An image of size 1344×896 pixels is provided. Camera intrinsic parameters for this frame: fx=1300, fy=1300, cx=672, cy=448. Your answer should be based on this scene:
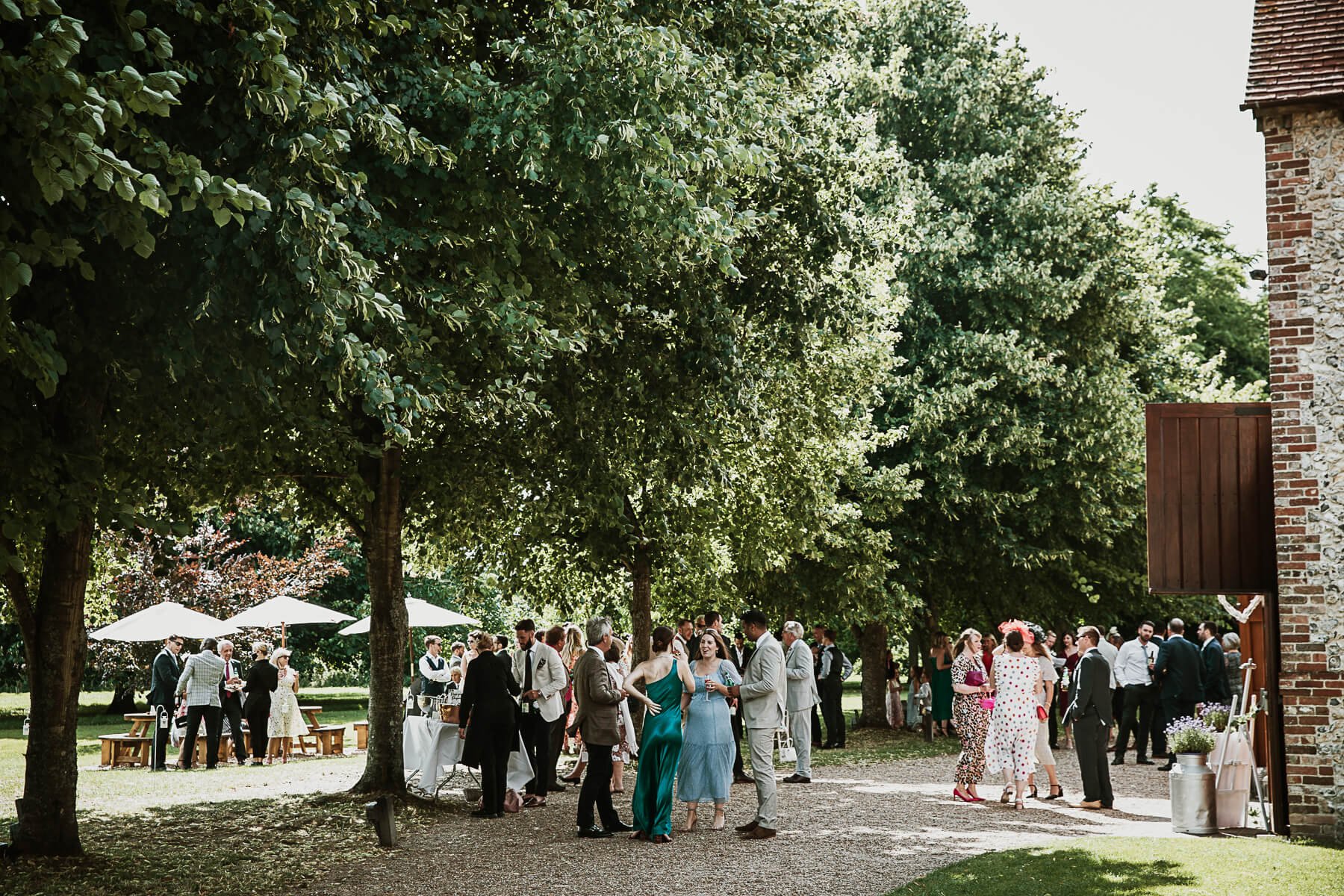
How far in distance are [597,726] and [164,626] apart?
13426 mm

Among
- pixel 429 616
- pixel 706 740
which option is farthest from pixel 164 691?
pixel 706 740

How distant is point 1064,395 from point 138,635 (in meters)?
17.7

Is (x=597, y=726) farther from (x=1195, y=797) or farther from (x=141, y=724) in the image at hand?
(x=141, y=724)

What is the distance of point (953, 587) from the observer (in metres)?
27.7

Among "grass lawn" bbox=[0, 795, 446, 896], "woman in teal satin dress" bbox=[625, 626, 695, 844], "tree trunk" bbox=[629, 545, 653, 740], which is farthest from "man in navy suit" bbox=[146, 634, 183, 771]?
"woman in teal satin dress" bbox=[625, 626, 695, 844]

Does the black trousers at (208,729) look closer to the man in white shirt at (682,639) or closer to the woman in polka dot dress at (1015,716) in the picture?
the man in white shirt at (682,639)

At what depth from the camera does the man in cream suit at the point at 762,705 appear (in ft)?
39.9

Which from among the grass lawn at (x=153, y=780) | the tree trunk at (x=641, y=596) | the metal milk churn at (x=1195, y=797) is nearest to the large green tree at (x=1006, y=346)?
the tree trunk at (x=641, y=596)

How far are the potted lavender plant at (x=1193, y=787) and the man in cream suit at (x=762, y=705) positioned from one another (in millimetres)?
3770

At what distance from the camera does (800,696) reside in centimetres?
1700

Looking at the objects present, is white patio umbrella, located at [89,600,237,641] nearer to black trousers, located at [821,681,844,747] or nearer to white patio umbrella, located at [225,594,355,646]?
white patio umbrella, located at [225,594,355,646]

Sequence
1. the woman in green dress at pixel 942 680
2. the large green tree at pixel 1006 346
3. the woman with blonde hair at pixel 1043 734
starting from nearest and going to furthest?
the woman with blonde hair at pixel 1043 734
the large green tree at pixel 1006 346
the woman in green dress at pixel 942 680

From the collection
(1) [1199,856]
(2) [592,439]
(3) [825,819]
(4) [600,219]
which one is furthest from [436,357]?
(1) [1199,856]

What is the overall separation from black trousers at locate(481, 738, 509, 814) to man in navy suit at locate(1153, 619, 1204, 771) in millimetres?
10385
